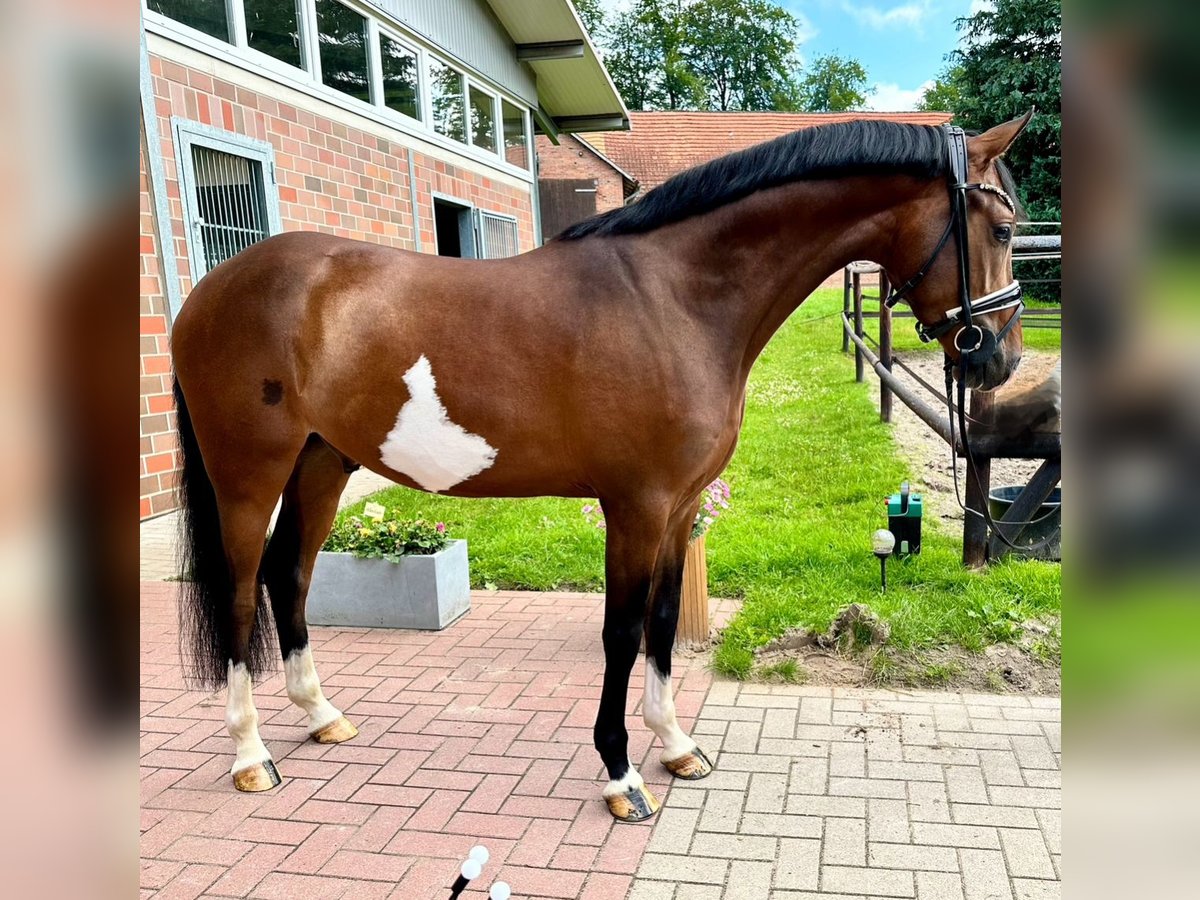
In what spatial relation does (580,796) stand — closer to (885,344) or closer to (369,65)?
(885,344)

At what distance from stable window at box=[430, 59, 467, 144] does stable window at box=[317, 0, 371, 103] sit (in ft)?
5.26

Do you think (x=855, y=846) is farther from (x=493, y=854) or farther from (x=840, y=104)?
(x=840, y=104)

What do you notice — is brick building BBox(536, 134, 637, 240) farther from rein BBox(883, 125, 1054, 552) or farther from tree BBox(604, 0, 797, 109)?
rein BBox(883, 125, 1054, 552)

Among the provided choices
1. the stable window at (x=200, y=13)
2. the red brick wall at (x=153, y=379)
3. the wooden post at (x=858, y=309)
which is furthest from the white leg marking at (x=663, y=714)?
the wooden post at (x=858, y=309)

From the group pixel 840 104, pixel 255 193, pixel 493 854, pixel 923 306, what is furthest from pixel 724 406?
pixel 840 104

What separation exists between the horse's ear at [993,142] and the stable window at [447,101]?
9.17 m

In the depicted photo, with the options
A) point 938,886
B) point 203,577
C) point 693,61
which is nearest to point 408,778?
point 203,577

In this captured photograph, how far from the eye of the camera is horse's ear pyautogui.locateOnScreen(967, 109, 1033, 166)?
2260mm

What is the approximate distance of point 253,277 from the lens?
110 inches

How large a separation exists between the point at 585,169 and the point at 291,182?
16.4 m

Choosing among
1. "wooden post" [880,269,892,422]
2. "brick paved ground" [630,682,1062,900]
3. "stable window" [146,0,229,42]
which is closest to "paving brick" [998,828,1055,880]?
"brick paved ground" [630,682,1062,900]

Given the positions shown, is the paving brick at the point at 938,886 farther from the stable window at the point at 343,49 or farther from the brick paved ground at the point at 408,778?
the stable window at the point at 343,49

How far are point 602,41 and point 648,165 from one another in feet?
37.5

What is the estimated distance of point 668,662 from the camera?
2.89 metres
